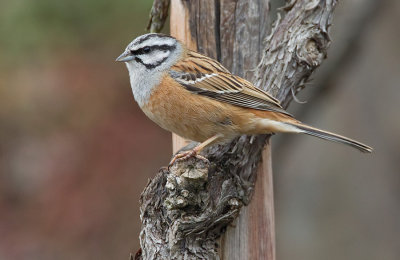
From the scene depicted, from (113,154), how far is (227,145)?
20.5 feet

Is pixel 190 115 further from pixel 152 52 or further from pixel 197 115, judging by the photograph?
pixel 152 52

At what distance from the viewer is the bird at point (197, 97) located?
6.21 meters

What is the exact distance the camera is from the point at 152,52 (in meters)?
6.48

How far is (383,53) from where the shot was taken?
1168 cm

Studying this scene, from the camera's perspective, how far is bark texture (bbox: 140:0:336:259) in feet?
17.6

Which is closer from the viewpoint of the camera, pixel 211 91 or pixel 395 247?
pixel 211 91

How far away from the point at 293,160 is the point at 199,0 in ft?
19.6

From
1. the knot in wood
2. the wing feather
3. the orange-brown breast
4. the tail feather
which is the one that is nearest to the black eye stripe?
the wing feather

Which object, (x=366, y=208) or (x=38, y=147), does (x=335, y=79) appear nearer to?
(x=366, y=208)

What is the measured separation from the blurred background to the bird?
13.1 feet

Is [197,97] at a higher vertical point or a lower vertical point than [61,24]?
lower

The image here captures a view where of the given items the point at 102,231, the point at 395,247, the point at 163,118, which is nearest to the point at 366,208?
the point at 395,247

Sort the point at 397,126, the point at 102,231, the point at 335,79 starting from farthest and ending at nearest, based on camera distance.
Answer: the point at 102,231
the point at 397,126
the point at 335,79

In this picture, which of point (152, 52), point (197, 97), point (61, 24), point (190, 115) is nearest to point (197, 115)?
point (190, 115)
